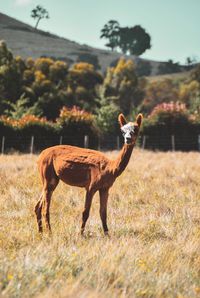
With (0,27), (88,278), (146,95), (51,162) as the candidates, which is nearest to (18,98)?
(146,95)

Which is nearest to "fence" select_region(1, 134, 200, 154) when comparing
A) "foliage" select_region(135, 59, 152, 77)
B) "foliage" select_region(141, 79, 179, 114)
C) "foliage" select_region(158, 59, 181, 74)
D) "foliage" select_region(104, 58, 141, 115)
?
"foliage" select_region(104, 58, 141, 115)

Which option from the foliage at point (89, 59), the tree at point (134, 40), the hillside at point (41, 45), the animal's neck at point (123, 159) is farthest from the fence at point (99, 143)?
the tree at point (134, 40)

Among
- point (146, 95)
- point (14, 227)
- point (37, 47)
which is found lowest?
point (14, 227)

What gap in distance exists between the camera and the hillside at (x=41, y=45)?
355 feet

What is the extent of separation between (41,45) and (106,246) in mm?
113574

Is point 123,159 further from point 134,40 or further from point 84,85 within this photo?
point 134,40

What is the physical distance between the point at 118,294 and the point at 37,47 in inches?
4396

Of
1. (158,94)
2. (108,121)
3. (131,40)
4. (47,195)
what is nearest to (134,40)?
(131,40)

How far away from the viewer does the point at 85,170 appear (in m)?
8.11

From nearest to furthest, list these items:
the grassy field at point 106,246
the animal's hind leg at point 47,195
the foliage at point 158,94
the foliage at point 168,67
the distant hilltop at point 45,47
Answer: the grassy field at point 106,246 < the animal's hind leg at point 47,195 < the foliage at point 158,94 < the distant hilltop at point 45,47 < the foliage at point 168,67

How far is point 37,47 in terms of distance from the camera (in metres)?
113

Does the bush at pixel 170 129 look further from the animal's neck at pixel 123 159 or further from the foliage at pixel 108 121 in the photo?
the animal's neck at pixel 123 159

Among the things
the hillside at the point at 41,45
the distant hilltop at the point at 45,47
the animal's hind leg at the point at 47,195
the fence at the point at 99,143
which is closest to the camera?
the animal's hind leg at the point at 47,195

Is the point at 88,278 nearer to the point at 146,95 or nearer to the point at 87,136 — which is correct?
the point at 87,136
